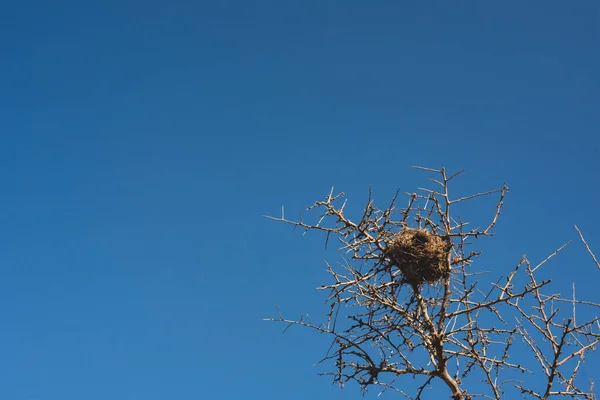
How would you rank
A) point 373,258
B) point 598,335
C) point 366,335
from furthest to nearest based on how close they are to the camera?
1. point 373,258
2. point 366,335
3. point 598,335

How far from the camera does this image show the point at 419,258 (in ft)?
17.6

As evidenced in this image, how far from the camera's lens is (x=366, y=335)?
505cm

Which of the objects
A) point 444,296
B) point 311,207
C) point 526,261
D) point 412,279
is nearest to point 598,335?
point 526,261

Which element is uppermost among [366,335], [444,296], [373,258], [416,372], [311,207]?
[311,207]

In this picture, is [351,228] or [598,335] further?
[351,228]

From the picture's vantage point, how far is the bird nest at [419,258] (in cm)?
535

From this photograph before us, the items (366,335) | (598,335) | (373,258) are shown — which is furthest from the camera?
(373,258)

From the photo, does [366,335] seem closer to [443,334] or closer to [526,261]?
[443,334]

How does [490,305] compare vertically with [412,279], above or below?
below

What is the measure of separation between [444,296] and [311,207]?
55.6 inches

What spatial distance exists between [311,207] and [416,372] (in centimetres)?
170

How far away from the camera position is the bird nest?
211 inches

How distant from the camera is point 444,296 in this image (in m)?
5.08

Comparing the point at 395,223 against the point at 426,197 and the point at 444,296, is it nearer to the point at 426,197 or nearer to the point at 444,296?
the point at 426,197
